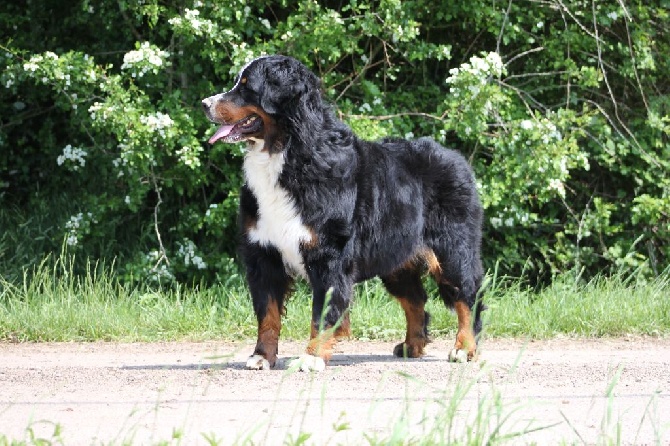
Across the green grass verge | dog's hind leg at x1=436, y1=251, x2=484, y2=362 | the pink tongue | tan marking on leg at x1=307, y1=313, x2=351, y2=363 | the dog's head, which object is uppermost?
the dog's head

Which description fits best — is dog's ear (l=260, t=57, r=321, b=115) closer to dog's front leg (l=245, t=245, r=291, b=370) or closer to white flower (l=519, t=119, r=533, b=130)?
dog's front leg (l=245, t=245, r=291, b=370)

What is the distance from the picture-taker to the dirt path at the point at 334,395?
436 centimetres

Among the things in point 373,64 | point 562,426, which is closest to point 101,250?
point 373,64

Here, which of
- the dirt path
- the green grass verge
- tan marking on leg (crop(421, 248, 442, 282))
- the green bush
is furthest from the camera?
the green bush

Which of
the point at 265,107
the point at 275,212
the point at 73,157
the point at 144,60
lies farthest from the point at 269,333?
the point at 73,157

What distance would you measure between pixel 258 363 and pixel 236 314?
212cm

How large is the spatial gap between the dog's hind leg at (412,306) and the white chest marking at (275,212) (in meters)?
1.06

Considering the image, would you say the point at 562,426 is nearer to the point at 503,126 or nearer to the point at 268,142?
the point at 268,142

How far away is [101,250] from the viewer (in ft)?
33.6

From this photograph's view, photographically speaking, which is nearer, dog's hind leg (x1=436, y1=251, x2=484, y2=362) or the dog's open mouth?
the dog's open mouth

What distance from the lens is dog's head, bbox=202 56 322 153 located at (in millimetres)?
6414

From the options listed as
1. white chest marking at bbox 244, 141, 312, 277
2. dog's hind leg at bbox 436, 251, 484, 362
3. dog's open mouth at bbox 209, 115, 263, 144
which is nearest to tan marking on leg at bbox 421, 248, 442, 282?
dog's hind leg at bbox 436, 251, 484, 362

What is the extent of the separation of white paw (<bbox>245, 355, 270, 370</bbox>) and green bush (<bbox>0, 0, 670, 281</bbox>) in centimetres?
299

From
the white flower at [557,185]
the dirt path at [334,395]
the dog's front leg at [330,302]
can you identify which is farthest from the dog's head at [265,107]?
the white flower at [557,185]
